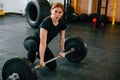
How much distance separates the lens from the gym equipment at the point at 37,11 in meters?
5.56

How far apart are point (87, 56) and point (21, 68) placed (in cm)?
172

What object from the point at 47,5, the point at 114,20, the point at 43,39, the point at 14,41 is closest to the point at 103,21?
the point at 114,20

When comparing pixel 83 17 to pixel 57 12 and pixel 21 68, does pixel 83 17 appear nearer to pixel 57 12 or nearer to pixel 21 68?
pixel 57 12

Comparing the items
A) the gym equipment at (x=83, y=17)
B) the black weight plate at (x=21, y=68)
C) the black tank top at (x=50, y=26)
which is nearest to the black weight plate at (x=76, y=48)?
the black tank top at (x=50, y=26)

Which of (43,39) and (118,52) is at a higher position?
(43,39)

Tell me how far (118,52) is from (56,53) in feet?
3.95

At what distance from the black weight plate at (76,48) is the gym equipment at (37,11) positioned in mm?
2396

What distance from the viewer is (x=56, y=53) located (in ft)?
12.3

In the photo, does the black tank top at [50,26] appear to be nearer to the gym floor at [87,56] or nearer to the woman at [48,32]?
the woman at [48,32]

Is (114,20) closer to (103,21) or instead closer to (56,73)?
(103,21)

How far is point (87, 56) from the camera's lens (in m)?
3.68

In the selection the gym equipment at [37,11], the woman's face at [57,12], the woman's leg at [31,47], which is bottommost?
the woman's leg at [31,47]

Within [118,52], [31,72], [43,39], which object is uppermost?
[43,39]

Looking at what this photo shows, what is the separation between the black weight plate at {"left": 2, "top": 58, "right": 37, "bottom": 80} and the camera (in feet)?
7.10
